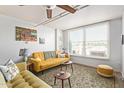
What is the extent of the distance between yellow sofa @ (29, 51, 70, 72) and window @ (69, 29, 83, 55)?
0.90 meters

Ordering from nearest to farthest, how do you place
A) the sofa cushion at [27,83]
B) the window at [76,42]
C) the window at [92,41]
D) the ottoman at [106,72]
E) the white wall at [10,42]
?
the sofa cushion at [27,83] → the ottoman at [106,72] → the white wall at [10,42] → the window at [92,41] → the window at [76,42]

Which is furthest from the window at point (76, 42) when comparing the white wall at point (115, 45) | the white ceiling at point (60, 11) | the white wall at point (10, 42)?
the white wall at point (10, 42)

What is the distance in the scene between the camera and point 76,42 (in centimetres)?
562

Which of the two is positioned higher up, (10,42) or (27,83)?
(10,42)

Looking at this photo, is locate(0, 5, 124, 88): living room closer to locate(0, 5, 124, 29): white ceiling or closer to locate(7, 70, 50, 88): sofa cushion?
locate(0, 5, 124, 29): white ceiling

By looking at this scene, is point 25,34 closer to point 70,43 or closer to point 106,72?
point 70,43

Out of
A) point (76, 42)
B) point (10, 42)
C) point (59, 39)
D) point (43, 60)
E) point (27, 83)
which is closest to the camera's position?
point (27, 83)

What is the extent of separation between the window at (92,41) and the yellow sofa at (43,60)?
3.50 feet

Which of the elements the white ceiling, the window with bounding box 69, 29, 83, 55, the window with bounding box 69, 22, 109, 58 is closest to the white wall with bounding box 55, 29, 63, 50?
the window with bounding box 69, 29, 83, 55

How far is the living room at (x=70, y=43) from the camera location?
8.95 feet

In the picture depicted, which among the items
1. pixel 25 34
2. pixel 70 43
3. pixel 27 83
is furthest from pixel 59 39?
pixel 27 83

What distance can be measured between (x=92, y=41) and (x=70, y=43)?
1589 millimetres

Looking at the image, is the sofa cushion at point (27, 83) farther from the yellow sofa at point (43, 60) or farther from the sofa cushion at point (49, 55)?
the sofa cushion at point (49, 55)

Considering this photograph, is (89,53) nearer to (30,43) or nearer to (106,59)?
(106,59)
